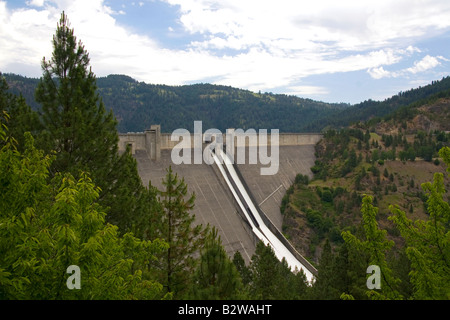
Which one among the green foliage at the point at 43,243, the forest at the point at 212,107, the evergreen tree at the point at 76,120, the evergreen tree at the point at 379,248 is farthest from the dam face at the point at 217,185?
the forest at the point at 212,107

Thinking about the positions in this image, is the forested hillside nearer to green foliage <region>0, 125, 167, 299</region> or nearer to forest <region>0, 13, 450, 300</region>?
forest <region>0, 13, 450, 300</region>

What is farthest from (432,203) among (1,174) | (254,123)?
(254,123)

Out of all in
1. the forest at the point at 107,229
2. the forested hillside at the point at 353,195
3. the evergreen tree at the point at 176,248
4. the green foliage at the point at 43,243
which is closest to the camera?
the green foliage at the point at 43,243

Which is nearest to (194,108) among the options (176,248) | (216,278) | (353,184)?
(353,184)

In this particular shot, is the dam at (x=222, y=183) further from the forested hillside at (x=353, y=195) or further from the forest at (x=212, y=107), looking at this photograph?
the forest at (x=212, y=107)

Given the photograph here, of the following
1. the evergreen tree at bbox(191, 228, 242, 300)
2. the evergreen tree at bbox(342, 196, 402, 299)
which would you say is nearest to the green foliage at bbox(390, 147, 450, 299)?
the evergreen tree at bbox(342, 196, 402, 299)

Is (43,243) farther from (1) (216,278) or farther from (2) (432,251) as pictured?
(2) (432,251)
